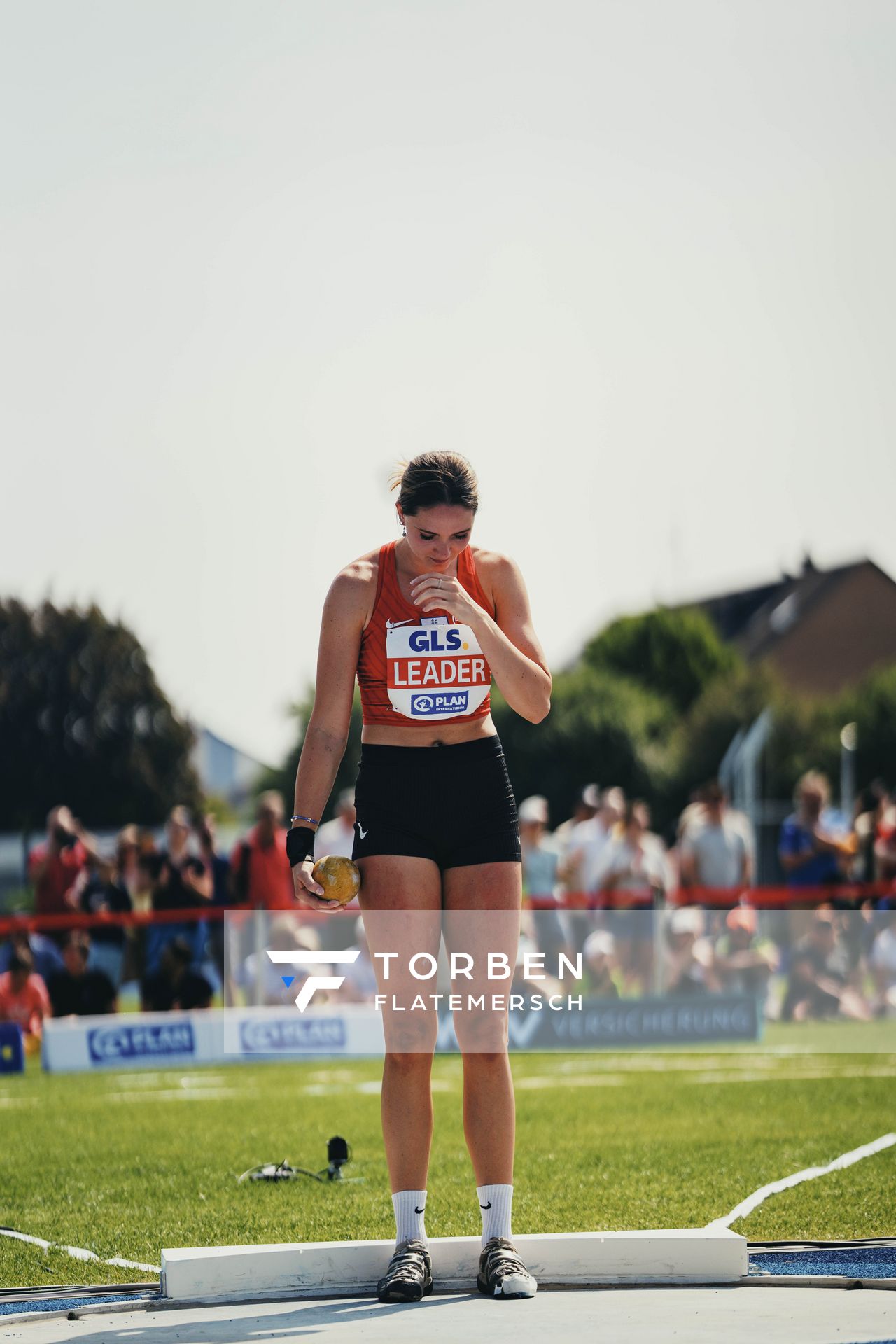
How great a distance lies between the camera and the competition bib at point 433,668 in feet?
16.0

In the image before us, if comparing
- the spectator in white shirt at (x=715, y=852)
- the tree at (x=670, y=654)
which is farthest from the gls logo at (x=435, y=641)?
the tree at (x=670, y=654)

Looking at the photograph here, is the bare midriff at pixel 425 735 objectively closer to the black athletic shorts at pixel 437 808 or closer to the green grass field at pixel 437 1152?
the black athletic shorts at pixel 437 808

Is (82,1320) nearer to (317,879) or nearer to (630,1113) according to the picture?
(317,879)

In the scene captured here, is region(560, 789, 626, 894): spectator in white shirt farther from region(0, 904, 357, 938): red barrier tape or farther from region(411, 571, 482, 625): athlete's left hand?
region(411, 571, 482, 625): athlete's left hand

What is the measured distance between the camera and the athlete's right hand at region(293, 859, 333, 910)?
15.7ft

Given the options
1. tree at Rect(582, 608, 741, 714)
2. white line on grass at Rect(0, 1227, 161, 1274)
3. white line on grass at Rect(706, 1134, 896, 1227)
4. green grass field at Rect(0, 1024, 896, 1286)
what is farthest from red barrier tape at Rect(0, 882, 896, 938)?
tree at Rect(582, 608, 741, 714)

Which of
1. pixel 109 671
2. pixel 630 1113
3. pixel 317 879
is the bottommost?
pixel 630 1113

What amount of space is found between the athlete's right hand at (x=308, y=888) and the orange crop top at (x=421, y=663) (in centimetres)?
47

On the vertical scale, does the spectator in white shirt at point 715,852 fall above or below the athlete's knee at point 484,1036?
above

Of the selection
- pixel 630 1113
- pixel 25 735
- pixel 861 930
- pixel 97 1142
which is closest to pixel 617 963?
pixel 861 930

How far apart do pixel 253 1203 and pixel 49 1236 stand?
88cm

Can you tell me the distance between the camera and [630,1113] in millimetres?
9664

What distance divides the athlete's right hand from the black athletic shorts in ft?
0.45

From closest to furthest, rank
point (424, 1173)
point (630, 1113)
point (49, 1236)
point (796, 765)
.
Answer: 1. point (424, 1173)
2. point (49, 1236)
3. point (630, 1113)
4. point (796, 765)
